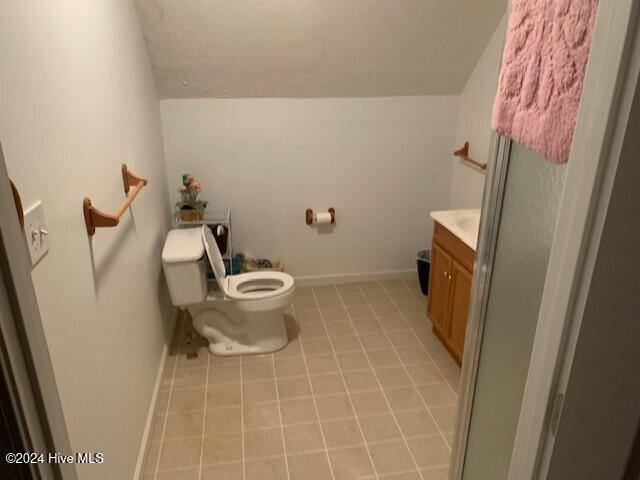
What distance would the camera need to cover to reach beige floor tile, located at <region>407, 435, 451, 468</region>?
2.11 metres

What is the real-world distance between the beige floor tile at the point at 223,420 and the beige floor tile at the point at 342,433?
0.40 meters

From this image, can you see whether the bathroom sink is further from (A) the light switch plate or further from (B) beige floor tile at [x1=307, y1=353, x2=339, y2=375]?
(A) the light switch plate

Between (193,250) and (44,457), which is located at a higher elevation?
(44,457)

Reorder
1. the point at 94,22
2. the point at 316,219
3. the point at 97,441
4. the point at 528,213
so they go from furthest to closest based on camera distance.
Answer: the point at 316,219 < the point at 94,22 < the point at 97,441 < the point at 528,213

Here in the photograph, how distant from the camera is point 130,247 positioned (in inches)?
81.8

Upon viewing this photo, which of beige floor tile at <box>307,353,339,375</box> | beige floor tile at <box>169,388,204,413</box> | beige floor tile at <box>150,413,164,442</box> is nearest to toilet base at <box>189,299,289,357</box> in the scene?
beige floor tile at <box>307,353,339,375</box>

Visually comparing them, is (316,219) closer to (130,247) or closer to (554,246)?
(130,247)

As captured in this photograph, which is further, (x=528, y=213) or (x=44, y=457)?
(x=528, y=213)

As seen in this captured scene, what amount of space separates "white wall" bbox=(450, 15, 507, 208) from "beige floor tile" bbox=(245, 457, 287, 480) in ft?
6.40

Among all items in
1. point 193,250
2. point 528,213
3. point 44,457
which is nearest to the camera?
point 44,457

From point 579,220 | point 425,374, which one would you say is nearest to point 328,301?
point 425,374

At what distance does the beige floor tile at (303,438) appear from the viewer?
218cm

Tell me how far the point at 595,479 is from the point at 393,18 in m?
2.50

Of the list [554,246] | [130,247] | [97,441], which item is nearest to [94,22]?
[130,247]
